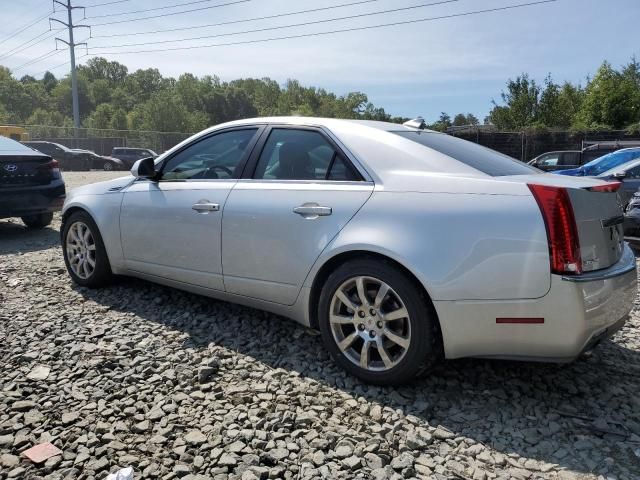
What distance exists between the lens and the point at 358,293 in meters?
3.04

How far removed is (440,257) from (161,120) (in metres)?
69.5

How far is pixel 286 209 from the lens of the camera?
11.0ft

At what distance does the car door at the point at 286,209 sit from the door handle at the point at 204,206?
11 centimetres

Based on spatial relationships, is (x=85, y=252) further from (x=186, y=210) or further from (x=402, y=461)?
(x=402, y=461)

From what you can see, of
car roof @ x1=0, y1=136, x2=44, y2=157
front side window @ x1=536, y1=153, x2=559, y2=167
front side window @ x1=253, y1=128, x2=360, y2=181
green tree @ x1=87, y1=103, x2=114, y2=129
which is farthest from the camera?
green tree @ x1=87, y1=103, x2=114, y2=129

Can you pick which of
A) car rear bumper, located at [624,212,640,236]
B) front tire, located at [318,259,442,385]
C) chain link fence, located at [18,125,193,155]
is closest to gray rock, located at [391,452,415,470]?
front tire, located at [318,259,442,385]

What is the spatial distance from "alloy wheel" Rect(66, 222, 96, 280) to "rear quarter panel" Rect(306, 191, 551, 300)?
113 inches

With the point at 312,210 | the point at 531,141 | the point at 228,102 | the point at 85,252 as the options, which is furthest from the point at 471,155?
the point at 228,102

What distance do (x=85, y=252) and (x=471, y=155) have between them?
3476mm

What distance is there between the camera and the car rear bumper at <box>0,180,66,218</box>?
712 cm

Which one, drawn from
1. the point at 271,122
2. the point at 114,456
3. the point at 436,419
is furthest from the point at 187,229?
the point at 436,419

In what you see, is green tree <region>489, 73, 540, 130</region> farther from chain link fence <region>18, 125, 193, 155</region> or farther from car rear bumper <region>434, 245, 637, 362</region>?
car rear bumper <region>434, 245, 637, 362</region>

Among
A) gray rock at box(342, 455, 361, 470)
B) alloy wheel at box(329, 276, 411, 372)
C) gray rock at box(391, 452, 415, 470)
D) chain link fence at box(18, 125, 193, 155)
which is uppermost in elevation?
chain link fence at box(18, 125, 193, 155)

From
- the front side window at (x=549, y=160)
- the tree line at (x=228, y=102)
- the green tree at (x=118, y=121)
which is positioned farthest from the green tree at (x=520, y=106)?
the green tree at (x=118, y=121)
